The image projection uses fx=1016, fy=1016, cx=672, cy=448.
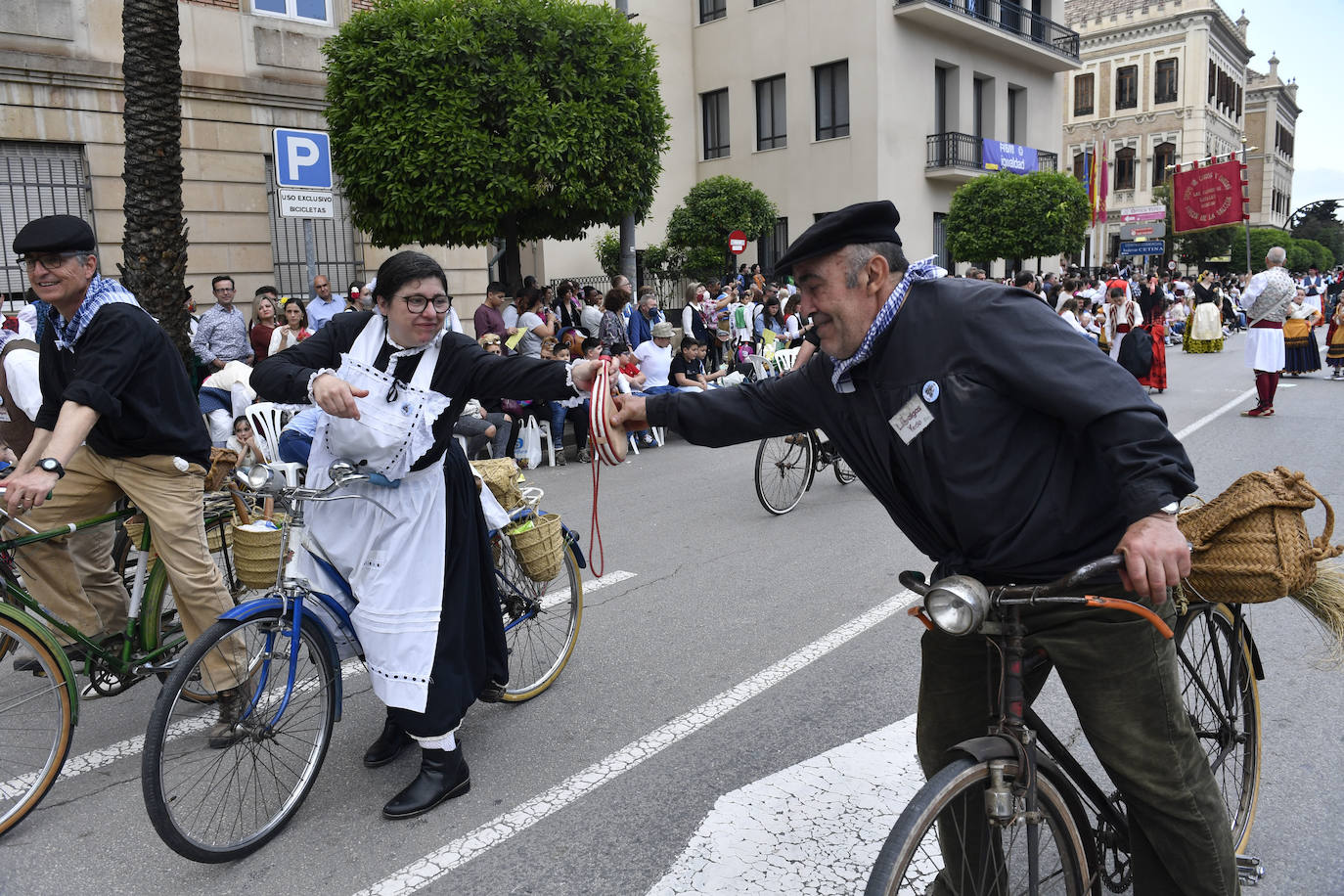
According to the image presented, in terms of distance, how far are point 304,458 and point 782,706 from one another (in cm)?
222

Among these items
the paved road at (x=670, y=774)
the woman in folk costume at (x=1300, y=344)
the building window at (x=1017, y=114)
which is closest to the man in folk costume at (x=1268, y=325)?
the woman in folk costume at (x=1300, y=344)

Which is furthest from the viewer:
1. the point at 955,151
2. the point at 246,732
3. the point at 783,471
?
the point at 955,151

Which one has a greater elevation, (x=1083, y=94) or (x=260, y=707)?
(x=1083, y=94)

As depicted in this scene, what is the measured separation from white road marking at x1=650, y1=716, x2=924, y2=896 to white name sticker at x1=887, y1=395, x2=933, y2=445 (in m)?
1.48

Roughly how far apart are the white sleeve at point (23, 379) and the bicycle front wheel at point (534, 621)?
2572mm

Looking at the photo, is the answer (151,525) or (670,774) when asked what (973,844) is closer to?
(670,774)

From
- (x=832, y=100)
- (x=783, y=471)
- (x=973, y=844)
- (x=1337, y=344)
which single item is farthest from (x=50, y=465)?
(x=832, y=100)

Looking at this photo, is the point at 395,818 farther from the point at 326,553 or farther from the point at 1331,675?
the point at 1331,675

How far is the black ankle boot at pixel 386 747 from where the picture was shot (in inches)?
152

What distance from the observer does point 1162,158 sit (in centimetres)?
5925

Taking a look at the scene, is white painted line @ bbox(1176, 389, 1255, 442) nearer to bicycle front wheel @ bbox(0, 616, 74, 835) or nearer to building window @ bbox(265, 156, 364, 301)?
bicycle front wheel @ bbox(0, 616, 74, 835)

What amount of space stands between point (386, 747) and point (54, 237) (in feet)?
7.34

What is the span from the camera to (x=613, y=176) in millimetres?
14430

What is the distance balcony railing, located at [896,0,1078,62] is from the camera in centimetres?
3137
